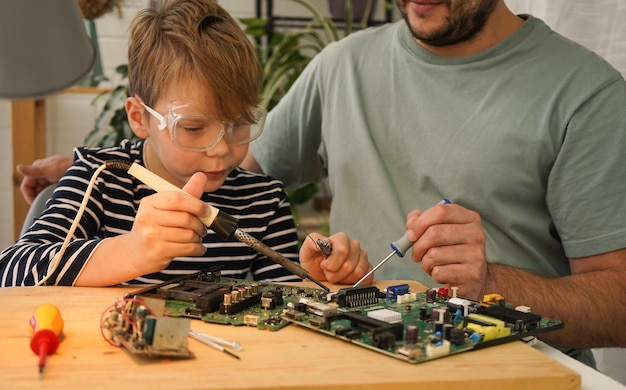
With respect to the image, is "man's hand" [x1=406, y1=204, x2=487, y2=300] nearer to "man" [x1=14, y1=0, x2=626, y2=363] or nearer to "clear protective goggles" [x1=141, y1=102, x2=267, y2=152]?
"man" [x1=14, y1=0, x2=626, y2=363]

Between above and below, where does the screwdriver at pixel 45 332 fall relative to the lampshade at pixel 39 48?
below

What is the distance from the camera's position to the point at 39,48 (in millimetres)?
1055

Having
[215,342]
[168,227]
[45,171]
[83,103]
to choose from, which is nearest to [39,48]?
[168,227]

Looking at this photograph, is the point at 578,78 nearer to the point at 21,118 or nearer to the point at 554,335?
the point at 554,335

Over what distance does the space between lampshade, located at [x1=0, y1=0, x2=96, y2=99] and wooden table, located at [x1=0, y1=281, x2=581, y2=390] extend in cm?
37

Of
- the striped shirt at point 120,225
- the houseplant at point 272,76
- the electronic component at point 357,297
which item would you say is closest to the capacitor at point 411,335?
the electronic component at point 357,297

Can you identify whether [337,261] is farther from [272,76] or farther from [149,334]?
[272,76]

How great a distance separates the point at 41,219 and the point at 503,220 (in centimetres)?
95

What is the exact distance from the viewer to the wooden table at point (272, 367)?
71 cm

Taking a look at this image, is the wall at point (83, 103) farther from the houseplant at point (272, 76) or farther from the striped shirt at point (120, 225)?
the striped shirt at point (120, 225)

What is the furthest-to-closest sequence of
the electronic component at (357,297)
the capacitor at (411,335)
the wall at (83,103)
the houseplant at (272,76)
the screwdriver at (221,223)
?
the wall at (83,103)
the houseplant at (272,76)
the screwdriver at (221,223)
the electronic component at (357,297)
the capacitor at (411,335)

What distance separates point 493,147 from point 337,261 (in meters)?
0.53

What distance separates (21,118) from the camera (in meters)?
3.59

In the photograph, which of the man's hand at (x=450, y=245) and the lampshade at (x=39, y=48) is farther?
the man's hand at (x=450, y=245)
